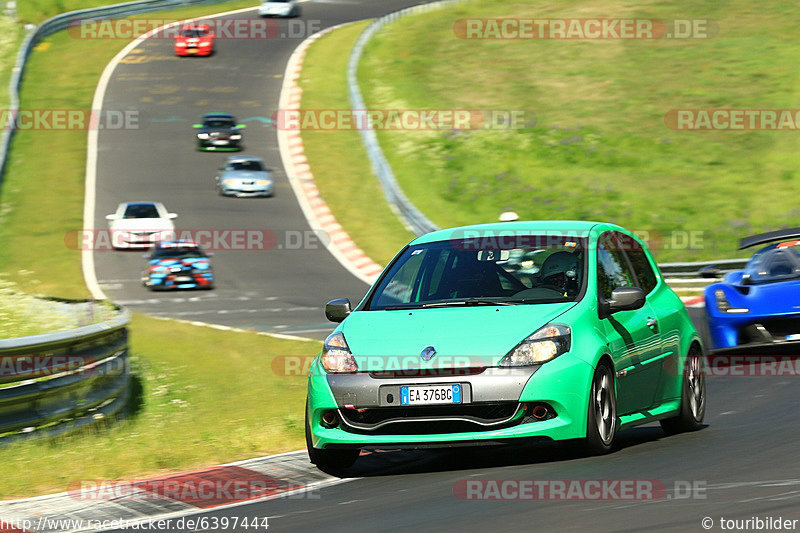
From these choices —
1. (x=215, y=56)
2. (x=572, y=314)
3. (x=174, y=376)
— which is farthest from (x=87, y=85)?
(x=572, y=314)

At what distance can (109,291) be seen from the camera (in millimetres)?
26516

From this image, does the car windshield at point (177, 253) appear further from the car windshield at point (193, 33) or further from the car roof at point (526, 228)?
the car windshield at point (193, 33)

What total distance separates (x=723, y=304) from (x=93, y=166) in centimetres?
2721

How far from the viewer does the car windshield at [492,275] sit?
27.9 feet

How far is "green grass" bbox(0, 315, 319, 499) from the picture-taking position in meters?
9.03

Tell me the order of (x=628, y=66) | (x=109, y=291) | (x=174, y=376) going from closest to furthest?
(x=174, y=376) → (x=109, y=291) → (x=628, y=66)

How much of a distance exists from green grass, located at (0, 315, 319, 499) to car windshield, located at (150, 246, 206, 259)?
265 inches

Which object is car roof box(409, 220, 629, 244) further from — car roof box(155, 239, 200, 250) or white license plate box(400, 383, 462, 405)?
car roof box(155, 239, 200, 250)

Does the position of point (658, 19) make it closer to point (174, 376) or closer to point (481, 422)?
point (174, 376)

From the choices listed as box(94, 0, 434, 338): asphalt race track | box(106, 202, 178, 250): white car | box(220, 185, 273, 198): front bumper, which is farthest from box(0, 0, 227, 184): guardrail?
box(106, 202, 178, 250): white car

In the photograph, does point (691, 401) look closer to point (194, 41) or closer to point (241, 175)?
point (241, 175)

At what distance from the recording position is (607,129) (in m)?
38.0

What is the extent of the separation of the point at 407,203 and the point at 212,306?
29.9 ft

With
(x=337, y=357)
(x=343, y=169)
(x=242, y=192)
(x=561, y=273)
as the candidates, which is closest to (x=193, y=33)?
(x=343, y=169)
